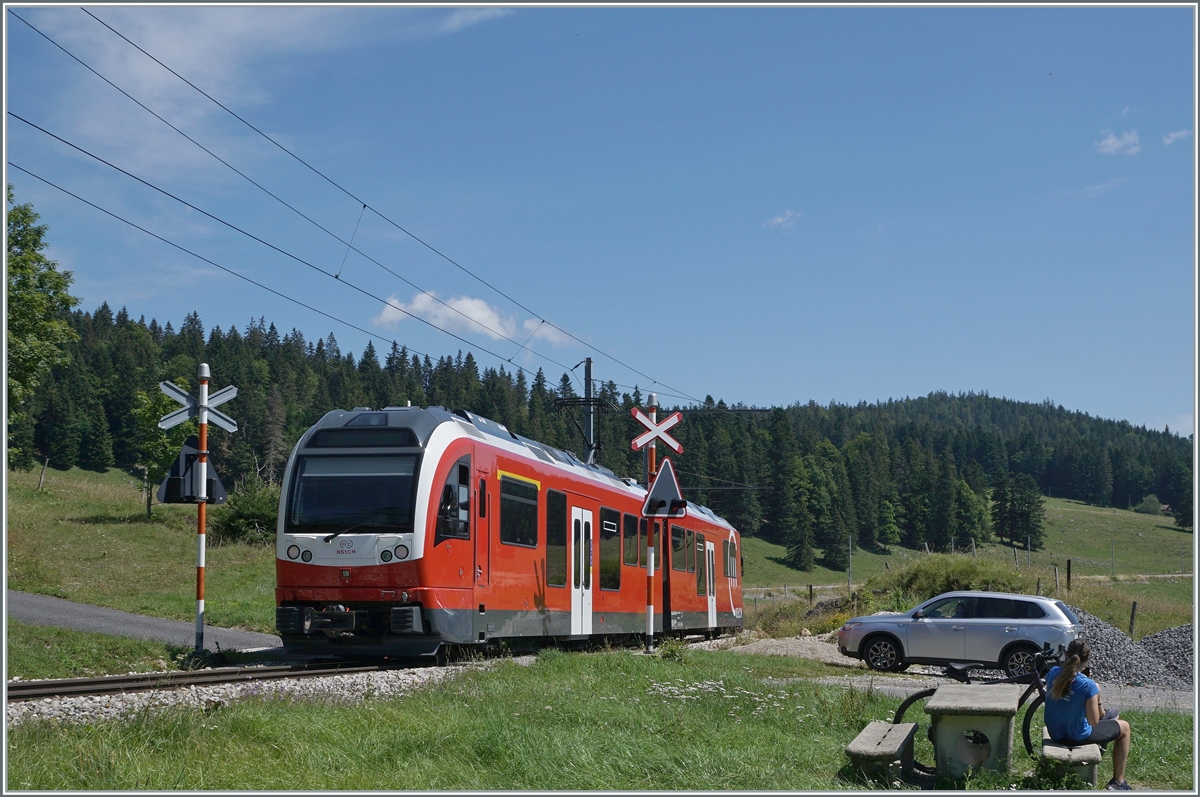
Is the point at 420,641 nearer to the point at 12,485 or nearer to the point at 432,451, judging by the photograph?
the point at 432,451

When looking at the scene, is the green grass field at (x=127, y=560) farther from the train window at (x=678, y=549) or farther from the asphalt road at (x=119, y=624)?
the train window at (x=678, y=549)

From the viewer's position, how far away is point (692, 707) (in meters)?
9.69

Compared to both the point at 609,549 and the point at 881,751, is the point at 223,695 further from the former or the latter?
the point at 609,549

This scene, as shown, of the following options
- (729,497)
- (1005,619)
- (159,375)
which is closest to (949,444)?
(729,497)

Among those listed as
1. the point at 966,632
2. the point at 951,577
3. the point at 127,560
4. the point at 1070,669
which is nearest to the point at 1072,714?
the point at 1070,669

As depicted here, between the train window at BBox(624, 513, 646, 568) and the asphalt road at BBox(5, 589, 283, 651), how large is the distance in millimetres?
6441

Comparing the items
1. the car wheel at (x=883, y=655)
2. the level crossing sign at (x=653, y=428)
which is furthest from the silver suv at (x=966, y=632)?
the level crossing sign at (x=653, y=428)

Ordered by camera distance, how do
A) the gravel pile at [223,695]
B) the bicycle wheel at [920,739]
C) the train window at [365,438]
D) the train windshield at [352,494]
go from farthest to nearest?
the train window at [365,438]
the train windshield at [352,494]
the gravel pile at [223,695]
the bicycle wheel at [920,739]

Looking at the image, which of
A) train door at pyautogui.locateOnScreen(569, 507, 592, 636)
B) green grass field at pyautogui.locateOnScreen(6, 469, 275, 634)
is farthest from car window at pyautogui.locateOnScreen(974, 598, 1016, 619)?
green grass field at pyautogui.locateOnScreen(6, 469, 275, 634)

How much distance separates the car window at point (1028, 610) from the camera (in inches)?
729

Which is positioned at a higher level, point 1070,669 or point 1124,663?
point 1070,669

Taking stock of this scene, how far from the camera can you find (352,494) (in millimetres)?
13234

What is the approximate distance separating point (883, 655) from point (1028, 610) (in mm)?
2637

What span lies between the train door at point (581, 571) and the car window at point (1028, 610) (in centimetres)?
757
